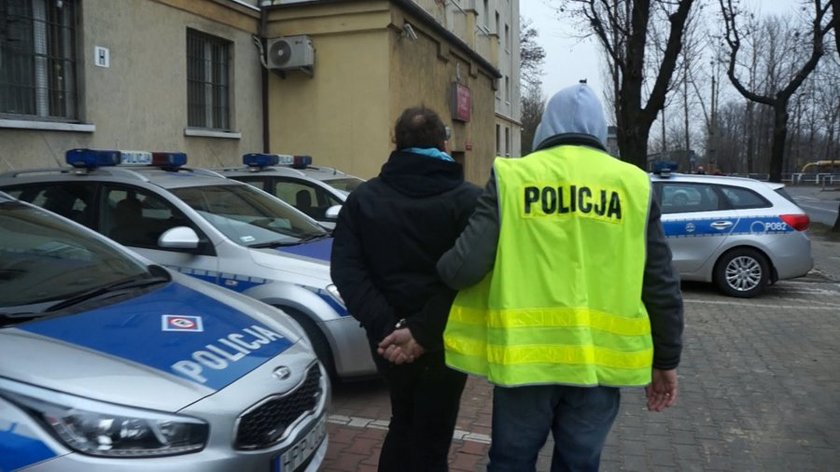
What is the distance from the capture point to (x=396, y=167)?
2.84 m

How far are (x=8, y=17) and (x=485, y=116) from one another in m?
16.0

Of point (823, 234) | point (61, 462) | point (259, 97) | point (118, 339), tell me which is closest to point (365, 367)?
point (118, 339)

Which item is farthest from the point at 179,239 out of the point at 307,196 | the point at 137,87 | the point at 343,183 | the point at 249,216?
the point at 137,87

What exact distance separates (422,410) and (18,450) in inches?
56.2

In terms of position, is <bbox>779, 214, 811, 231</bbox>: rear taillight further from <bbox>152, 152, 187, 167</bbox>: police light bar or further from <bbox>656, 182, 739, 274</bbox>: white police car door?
<bbox>152, 152, 187, 167</bbox>: police light bar

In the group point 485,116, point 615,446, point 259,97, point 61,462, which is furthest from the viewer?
point 485,116

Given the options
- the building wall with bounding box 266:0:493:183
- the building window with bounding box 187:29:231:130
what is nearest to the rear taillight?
the building wall with bounding box 266:0:493:183

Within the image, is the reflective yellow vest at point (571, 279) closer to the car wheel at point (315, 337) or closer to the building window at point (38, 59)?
the car wheel at point (315, 337)

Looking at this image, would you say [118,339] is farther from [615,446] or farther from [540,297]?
[615,446]

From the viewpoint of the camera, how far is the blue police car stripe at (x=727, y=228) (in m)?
8.82

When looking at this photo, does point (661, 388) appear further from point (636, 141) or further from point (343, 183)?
point (636, 141)

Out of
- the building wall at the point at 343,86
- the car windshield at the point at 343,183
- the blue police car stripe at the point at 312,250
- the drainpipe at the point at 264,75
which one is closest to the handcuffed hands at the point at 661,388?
the blue police car stripe at the point at 312,250

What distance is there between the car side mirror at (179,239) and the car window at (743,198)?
277 inches

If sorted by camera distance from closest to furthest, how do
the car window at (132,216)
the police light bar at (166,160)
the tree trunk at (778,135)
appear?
1. the car window at (132,216)
2. the police light bar at (166,160)
3. the tree trunk at (778,135)
